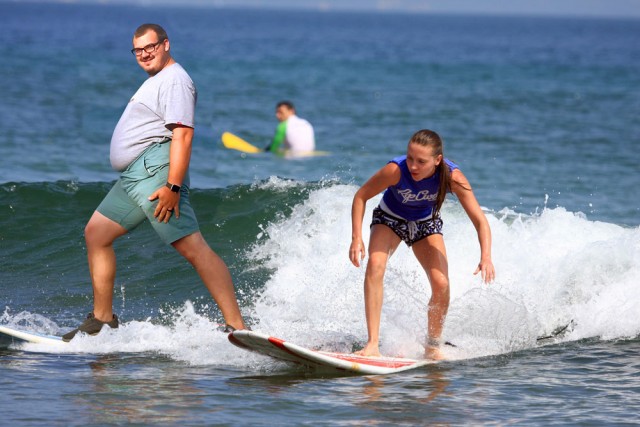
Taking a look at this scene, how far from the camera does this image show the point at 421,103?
106 ft

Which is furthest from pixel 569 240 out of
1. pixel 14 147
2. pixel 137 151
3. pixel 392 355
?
pixel 14 147

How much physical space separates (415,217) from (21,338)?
271 centimetres

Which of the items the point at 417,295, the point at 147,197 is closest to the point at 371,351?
the point at 417,295

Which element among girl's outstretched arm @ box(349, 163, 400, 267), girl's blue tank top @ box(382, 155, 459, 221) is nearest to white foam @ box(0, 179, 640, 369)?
girl's blue tank top @ box(382, 155, 459, 221)

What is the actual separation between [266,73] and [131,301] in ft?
124

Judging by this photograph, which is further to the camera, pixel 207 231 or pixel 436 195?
pixel 207 231

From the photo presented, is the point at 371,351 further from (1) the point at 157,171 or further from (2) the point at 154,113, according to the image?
(2) the point at 154,113

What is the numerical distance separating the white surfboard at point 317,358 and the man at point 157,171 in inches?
15.9

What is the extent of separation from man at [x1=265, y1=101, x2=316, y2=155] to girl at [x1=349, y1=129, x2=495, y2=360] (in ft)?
37.8

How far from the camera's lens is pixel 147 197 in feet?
20.9

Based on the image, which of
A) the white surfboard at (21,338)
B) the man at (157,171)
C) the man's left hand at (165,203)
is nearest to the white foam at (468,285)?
the man at (157,171)

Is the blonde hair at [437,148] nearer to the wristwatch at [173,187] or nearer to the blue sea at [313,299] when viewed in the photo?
the blue sea at [313,299]

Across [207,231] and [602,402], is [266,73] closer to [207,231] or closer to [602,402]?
[207,231]

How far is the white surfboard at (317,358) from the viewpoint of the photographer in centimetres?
610
